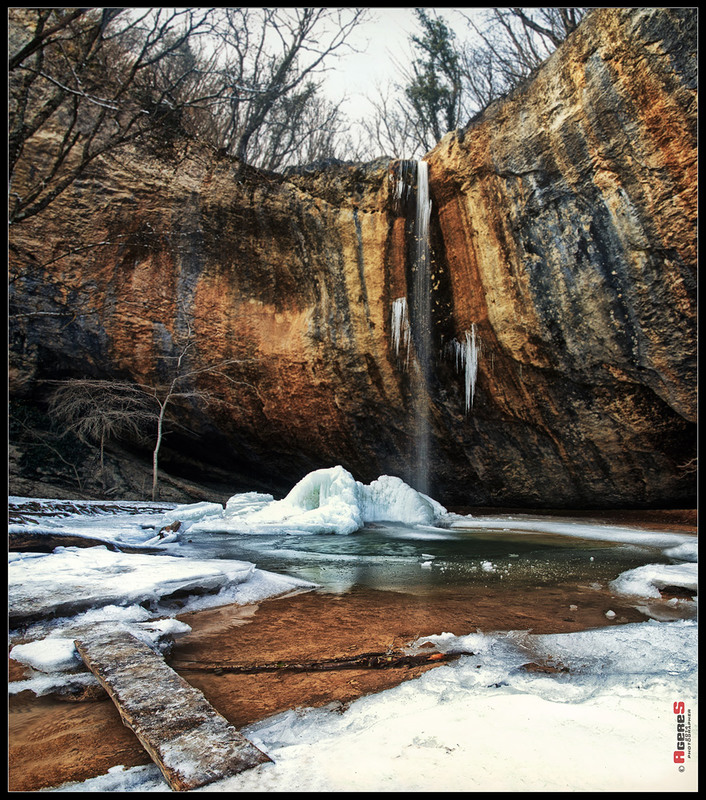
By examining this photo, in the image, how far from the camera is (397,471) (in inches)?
504

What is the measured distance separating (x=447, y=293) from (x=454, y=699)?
30.0 ft

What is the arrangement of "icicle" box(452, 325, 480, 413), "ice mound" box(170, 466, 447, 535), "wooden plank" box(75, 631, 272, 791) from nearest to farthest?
"wooden plank" box(75, 631, 272, 791), "ice mound" box(170, 466, 447, 535), "icicle" box(452, 325, 480, 413)

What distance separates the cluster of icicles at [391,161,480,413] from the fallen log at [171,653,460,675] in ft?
27.3

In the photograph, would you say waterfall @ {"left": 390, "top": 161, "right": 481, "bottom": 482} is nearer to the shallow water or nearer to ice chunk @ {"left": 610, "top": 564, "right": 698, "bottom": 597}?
the shallow water

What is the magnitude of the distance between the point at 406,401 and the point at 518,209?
185 inches

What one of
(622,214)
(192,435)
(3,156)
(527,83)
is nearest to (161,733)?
(3,156)

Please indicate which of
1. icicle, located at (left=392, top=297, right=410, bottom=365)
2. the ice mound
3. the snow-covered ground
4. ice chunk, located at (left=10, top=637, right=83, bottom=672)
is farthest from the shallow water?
icicle, located at (left=392, top=297, right=410, bottom=365)

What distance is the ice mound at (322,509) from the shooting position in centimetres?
828

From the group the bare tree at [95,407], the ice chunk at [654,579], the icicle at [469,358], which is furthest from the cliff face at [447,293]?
the ice chunk at [654,579]

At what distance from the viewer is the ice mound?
8.28m

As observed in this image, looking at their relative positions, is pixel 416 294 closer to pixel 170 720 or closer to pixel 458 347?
pixel 458 347

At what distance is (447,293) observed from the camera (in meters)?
10.3

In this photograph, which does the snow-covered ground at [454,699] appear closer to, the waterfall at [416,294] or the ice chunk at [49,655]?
the ice chunk at [49,655]

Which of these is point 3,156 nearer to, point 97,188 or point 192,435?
point 97,188
